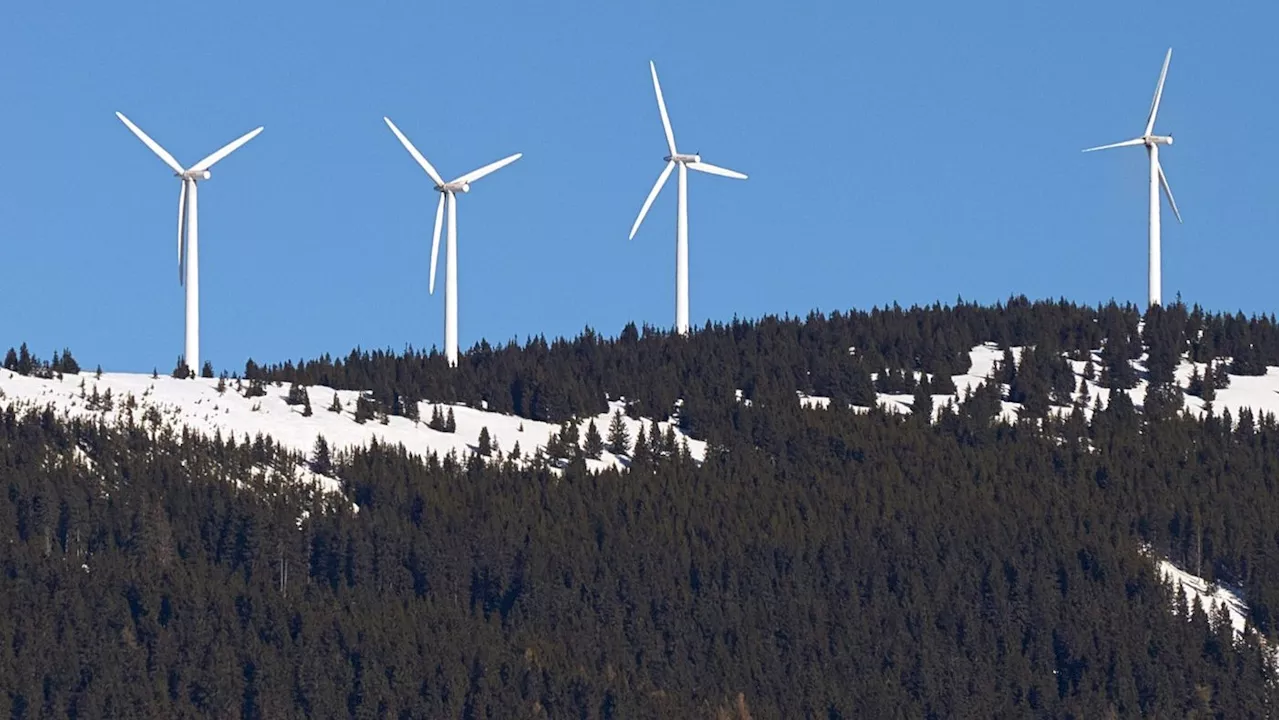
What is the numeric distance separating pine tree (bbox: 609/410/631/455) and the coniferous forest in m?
0.41

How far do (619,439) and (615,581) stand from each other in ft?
75.5

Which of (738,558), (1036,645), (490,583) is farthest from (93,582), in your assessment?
(1036,645)

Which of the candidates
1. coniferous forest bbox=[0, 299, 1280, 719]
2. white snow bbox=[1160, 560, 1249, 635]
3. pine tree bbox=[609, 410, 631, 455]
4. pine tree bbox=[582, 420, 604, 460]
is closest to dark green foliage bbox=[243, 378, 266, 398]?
coniferous forest bbox=[0, 299, 1280, 719]

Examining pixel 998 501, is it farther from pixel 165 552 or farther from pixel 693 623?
pixel 165 552

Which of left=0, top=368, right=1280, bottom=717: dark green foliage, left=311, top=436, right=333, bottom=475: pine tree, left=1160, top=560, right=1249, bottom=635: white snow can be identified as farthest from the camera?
left=311, top=436, right=333, bottom=475: pine tree

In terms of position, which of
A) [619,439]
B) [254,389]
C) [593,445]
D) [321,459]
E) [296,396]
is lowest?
[321,459]

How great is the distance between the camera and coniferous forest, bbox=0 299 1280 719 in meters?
152

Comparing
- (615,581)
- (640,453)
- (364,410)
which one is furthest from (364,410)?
(615,581)

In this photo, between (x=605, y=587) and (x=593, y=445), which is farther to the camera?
(x=593, y=445)

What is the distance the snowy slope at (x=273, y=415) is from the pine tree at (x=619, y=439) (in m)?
1.04

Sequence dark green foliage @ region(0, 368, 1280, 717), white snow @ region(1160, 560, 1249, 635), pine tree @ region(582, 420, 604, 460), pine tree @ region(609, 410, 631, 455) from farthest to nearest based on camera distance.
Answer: pine tree @ region(609, 410, 631, 455) < pine tree @ region(582, 420, 604, 460) < white snow @ region(1160, 560, 1249, 635) < dark green foliage @ region(0, 368, 1280, 717)

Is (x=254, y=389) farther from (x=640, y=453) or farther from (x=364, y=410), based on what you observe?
(x=640, y=453)

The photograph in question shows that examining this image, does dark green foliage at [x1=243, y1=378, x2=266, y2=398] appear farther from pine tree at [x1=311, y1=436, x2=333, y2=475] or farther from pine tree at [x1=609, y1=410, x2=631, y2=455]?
pine tree at [x1=609, y1=410, x2=631, y2=455]

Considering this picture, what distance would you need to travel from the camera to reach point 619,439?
187000mm
